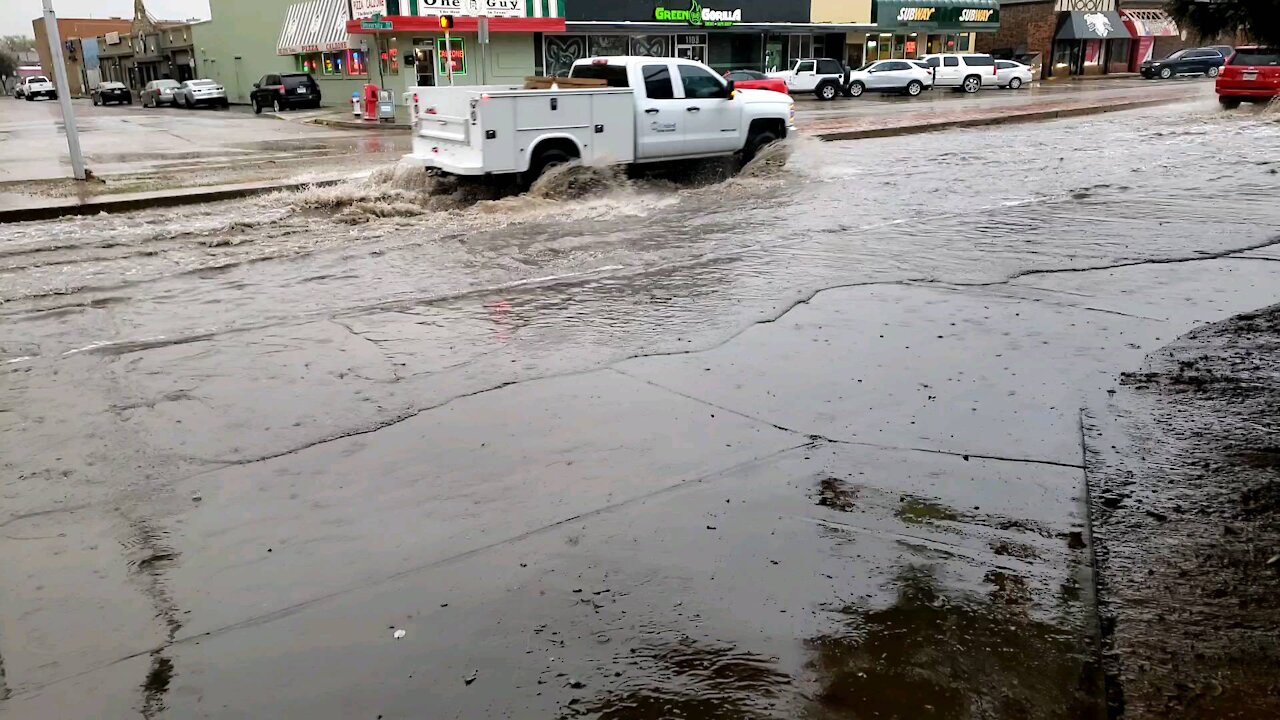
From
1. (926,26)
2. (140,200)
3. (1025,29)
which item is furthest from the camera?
(1025,29)

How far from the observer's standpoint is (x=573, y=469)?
4984mm

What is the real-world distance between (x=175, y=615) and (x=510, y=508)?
1.46 metres

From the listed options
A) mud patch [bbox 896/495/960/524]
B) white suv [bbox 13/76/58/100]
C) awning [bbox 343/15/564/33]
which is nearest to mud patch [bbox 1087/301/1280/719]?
mud patch [bbox 896/495/960/524]

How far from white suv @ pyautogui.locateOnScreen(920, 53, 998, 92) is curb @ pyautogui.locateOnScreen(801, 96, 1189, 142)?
14010 millimetres

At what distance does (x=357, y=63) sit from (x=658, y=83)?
3126 cm

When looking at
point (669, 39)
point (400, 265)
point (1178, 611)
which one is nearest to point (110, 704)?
point (1178, 611)

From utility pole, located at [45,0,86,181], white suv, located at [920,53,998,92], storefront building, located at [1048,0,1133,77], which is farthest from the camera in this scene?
storefront building, located at [1048,0,1133,77]

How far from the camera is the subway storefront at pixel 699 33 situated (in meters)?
41.8

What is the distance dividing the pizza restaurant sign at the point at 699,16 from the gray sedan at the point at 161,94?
2783cm

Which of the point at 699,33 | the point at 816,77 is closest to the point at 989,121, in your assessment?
the point at 816,77

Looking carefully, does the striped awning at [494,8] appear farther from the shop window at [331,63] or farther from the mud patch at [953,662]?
the mud patch at [953,662]

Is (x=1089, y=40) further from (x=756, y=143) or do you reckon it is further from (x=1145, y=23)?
(x=756, y=143)

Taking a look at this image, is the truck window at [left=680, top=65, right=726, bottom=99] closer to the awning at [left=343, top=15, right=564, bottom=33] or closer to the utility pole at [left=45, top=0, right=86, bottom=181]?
the utility pole at [left=45, top=0, right=86, bottom=181]

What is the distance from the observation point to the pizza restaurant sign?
43.0 meters
